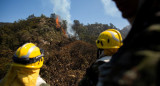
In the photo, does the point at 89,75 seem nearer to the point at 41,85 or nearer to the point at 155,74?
the point at 41,85

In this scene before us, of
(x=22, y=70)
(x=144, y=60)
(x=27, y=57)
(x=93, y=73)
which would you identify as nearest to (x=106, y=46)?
(x=93, y=73)

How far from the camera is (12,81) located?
2033 millimetres

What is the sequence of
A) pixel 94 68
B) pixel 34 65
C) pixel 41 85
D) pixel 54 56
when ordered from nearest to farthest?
1. pixel 94 68
2. pixel 34 65
3. pixel 41 85
4. pixel 54 56

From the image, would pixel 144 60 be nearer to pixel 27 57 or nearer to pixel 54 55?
pixel 27 57

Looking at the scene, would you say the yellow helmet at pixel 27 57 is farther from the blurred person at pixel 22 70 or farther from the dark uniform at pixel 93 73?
the dark uniform at pixel 93 73

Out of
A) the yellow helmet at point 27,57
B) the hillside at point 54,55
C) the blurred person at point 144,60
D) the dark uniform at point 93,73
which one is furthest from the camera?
the hillside at point 54,55

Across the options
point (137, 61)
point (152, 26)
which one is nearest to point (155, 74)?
point (137, 61)

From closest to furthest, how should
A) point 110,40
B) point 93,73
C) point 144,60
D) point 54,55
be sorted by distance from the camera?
point 144,60
point 93,73
point 110,40
point 54,55

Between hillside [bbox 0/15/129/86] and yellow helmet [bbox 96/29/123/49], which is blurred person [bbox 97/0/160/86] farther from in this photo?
hillside [bbox 0/15/129/86]

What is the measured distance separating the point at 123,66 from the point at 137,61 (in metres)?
0.05

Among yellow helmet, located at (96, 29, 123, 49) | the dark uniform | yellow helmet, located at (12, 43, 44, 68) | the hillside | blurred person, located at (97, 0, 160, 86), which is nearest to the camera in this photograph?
blurred person, located at (97, 0, 160, 86)

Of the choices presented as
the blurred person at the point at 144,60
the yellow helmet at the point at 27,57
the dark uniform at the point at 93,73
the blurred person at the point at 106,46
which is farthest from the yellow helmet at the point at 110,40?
the blurred person at the point at 144,60

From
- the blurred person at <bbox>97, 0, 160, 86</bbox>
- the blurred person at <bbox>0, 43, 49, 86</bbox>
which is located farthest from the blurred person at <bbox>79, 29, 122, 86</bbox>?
the blurred person at <bbox>97, 0, 160, 86</bbox>

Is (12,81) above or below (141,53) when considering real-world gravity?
below
